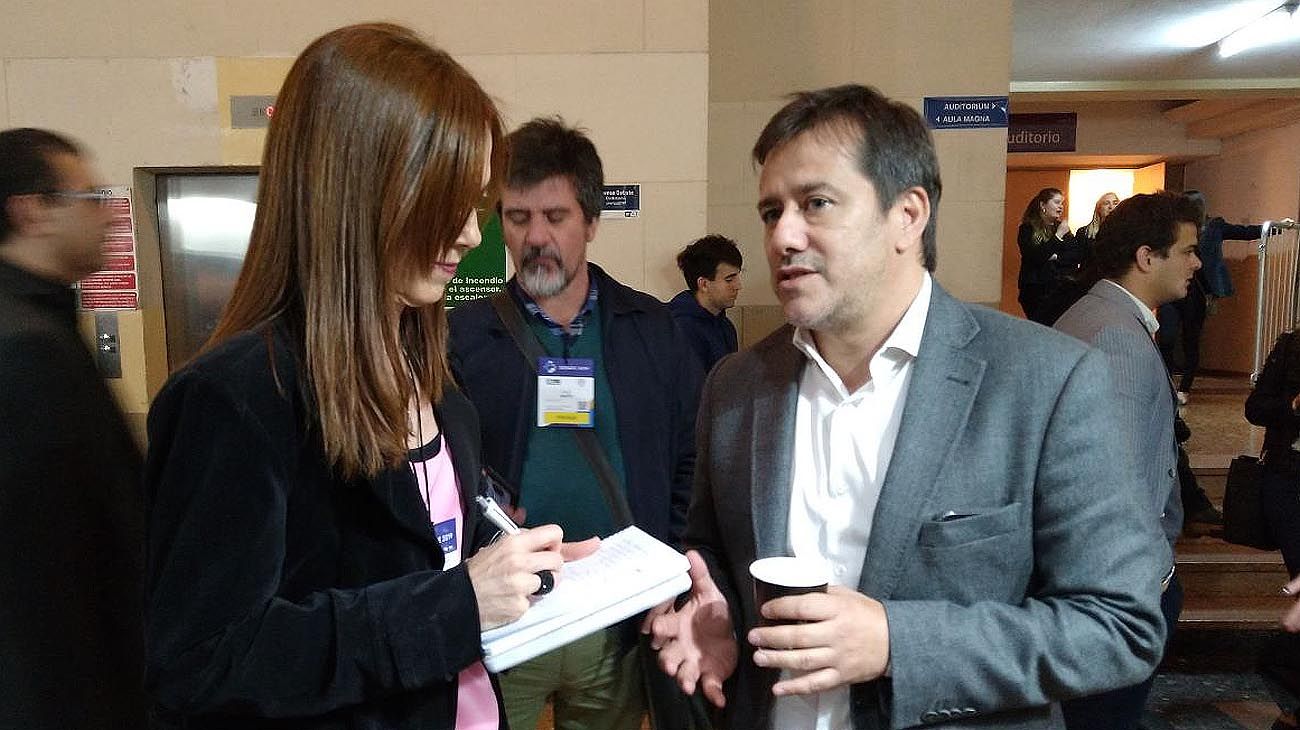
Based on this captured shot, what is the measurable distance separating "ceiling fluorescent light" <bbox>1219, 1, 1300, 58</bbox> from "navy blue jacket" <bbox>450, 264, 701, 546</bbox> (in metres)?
7.91

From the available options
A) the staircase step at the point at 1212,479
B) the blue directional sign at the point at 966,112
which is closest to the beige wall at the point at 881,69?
the blue directional sign at the point at 966,112

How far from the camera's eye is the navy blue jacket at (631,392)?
2246mm

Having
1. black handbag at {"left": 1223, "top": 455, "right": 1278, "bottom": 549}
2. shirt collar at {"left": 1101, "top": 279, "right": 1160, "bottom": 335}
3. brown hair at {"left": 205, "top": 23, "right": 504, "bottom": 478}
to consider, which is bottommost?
black handbag at {"left": 1223, "top": 455, "right": 1278, "bottom": 549}

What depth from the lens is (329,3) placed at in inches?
154

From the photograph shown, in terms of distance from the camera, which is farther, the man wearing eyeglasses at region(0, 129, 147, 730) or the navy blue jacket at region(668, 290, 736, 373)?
the navy blue jacket at region(668, 290, 736, 373)

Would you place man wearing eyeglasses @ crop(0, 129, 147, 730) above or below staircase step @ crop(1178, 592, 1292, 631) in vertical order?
above

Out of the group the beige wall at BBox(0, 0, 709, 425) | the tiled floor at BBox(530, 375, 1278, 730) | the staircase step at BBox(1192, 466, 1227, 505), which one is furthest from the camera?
the staircase step at BBox(1192, 466, 1227, 505)

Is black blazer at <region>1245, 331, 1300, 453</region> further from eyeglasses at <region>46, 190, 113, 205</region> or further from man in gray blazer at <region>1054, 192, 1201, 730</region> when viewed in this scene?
eyeglasses at <region>46, 190, 113, 205</region>

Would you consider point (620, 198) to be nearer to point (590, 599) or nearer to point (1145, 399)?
point (1145, 399)

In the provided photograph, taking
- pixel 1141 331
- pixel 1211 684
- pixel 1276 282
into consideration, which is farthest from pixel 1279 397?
pixel 1276 282

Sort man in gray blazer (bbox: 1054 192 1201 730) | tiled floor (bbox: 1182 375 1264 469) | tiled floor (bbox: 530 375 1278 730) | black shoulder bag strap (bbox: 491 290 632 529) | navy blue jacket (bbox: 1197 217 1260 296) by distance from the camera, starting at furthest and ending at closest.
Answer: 1. navy blue jacket (bbox: 1197 217 1260 296)
2. tiled floor (bbox: 1182 375 1264 469)
3. tiled floor (bbox: 530 375 1278 730)
4. man in gray blazer (bbox: 1054 192 1201 730)
5. black shoulder bag strap (bbox: 491 290 632 529)

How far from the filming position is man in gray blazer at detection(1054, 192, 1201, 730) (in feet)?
8.14

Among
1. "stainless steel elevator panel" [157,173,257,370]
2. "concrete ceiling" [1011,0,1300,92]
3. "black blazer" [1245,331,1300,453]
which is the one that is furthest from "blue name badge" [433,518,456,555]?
"concrete ceiling" [1011,0,1300,92]

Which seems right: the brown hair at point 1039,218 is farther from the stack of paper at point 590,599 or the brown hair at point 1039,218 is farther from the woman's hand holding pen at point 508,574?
the woman's hand holding pen at point 508,574
